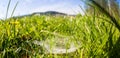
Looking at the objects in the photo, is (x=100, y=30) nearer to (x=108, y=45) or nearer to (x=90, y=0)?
(x=108, y=45)

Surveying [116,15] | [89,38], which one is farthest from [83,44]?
[116,15]

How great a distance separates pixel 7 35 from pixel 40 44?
0.30m

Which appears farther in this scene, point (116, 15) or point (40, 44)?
point (40, 44)

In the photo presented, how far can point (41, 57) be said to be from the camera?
6.78ft

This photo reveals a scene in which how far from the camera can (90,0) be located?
1.65 metres

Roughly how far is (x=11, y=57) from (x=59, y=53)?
0.35 meters

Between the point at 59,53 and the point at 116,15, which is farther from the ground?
the point at 116,15

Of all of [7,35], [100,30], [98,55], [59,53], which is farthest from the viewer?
[7,35]

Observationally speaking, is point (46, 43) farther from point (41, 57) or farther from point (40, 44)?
point (41, 57)

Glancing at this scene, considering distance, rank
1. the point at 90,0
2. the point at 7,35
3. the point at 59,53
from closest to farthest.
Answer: the point at 90,0, the point at 59,53, the point at 7,35

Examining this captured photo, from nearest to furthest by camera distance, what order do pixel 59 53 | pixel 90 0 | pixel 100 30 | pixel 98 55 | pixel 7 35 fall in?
1. pixel 90 0
2. pixel 98 55
3. pixel 59 53
4. pixel 100 30
5. pixel 7 35

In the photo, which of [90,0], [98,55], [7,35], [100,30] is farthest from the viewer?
[7,35]

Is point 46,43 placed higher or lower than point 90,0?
lower

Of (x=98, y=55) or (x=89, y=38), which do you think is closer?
(x=98, y=55)
